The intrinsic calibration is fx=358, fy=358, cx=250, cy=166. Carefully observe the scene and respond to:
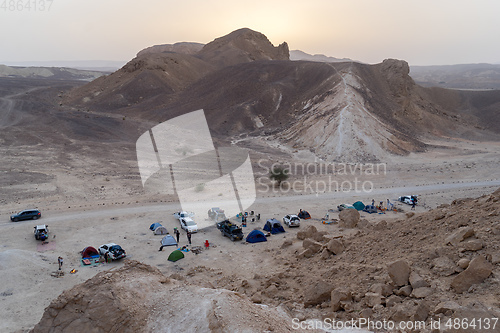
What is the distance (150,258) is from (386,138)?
34819 millimetres

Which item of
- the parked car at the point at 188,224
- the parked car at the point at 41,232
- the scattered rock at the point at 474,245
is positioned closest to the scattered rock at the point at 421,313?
the scattered rock at the point at 474,245

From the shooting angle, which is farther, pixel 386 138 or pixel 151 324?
pixel 386 138

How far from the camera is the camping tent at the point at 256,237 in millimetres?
18109

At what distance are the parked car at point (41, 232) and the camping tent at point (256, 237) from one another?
10.1 metres

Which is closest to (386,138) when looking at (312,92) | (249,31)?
(312,92)

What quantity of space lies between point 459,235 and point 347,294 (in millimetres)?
3294

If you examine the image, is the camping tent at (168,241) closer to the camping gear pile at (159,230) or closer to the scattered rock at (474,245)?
the camping gear pile at (159,230)

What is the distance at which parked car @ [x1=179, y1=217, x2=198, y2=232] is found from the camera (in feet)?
64.1

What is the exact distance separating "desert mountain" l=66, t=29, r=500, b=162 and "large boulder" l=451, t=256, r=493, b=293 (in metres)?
31.6

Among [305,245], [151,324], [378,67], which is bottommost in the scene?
[305,245]

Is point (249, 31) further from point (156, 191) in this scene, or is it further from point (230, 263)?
point (230, 263)

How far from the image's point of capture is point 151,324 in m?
7.42

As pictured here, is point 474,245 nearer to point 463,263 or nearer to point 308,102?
point 463,263

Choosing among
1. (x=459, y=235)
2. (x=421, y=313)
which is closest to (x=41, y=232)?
(x=421, y=313)
